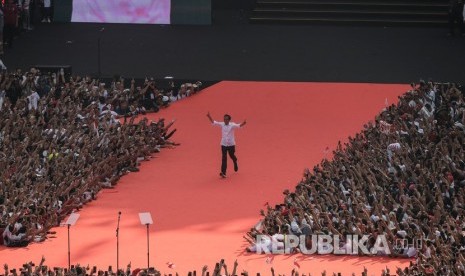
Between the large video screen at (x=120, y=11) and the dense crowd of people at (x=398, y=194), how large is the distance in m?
17.6

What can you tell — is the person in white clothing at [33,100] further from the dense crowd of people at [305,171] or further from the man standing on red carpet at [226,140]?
the man standing on red carpet at [226,140]

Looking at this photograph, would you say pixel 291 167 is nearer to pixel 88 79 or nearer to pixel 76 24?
pixel 88 79

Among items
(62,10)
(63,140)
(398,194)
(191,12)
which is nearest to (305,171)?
(398,194)

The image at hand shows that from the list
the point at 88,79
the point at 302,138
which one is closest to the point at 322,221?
the point at 302,138

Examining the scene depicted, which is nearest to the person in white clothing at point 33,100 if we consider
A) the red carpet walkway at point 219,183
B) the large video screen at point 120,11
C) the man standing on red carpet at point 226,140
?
the red carpet walkway at point 219,183

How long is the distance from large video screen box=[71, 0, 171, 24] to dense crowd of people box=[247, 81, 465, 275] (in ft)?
57.7

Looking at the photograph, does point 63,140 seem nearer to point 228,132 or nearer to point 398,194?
point 228,132

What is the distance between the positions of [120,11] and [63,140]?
17009 mm

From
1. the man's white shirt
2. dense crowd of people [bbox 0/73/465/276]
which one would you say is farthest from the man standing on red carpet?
dense crowd of people [bbox 0/73/465/276]

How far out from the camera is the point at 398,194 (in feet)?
A: 96.8

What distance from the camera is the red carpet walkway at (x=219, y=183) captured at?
28.8 meters

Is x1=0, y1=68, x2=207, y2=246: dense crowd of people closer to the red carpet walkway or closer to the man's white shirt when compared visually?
the red carpet walkway

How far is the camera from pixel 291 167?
3622cm

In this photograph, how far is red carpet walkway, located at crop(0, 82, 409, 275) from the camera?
28.8 metres
